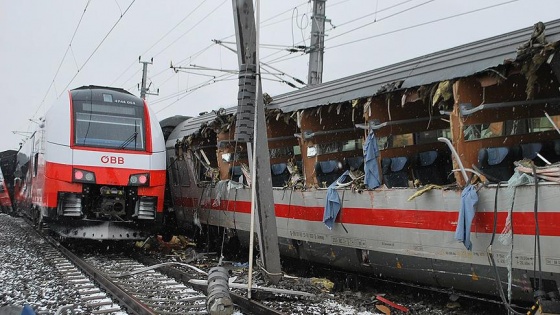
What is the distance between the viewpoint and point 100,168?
10812mm

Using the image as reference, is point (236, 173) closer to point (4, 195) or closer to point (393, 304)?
point (393, 304)

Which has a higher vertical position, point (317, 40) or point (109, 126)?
point (317, 40)

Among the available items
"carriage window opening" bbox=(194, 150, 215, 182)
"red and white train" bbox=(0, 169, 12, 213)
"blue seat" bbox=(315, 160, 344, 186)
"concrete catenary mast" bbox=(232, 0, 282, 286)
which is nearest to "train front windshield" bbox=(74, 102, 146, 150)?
"carriage window opening" bbox=(194, 150, 215, 182)

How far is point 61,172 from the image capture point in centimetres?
1049

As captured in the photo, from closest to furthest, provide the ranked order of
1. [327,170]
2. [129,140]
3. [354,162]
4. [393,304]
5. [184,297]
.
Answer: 1. [393,304]
2. [184,297]
3. [327,170]
4. [354,162]
5. [129,140]

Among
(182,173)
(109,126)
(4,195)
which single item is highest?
(109,126)

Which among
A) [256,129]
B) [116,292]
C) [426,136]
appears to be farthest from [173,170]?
[426,136]

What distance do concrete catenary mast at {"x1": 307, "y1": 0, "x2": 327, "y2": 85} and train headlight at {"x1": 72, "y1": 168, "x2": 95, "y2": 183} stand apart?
7036mm

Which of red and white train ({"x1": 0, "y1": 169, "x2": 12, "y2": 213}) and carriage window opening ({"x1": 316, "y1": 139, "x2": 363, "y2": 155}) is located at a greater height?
carriage window opening ({"x1": 316, "y1": 139, "x2": 363, "y2": 155})

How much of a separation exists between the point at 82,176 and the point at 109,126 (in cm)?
133

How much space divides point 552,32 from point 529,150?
207 cm

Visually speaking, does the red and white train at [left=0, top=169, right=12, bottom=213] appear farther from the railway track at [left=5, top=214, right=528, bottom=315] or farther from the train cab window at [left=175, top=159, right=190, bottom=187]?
the railway track at [left=5, top=214, right=528, bottom=315]

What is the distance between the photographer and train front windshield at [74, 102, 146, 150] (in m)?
11.0

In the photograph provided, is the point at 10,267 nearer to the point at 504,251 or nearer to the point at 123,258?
the point at 123,258
